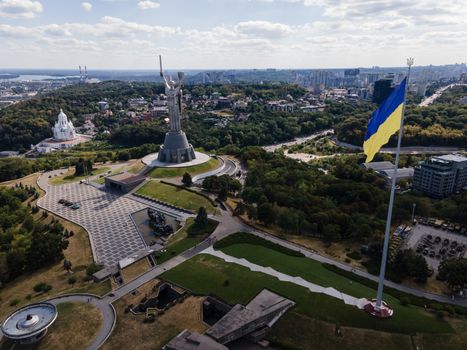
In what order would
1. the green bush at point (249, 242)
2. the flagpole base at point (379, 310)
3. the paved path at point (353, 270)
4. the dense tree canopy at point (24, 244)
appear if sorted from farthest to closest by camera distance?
the green bush at point (249, 242)
the dense tree canopy at point (24, 244)
the paved path at point (353, 270)
the flagpole base at point (379, 310)

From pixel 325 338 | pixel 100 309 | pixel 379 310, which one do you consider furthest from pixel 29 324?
pixel 379 310

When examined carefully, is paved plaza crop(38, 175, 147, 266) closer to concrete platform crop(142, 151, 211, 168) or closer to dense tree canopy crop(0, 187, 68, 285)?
dense tree canopy crop(0, 187, 68, 285)

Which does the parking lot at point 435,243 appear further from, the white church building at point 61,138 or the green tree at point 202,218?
the white church building at point 61,138

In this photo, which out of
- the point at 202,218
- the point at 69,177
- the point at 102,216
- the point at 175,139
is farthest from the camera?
the point at 175,139

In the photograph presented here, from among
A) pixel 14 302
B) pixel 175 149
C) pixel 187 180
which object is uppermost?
pixel 175 149

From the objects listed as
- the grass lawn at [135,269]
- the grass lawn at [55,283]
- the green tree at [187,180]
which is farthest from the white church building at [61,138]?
the grass lawn at [135,269]

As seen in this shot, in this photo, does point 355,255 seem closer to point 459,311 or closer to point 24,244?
point 459,311
